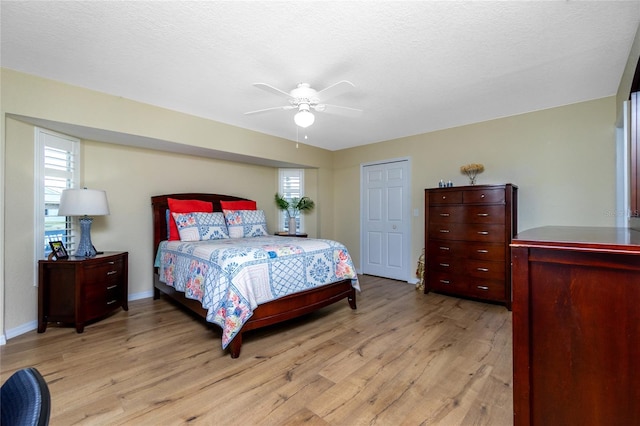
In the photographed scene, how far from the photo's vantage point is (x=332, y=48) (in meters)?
2.13

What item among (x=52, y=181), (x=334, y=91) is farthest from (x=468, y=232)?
(x=52, y=181)

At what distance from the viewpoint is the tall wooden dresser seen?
3.41 m

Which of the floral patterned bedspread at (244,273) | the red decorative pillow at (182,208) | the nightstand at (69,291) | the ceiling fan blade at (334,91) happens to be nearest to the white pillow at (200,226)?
the red decorative pillow at (182,208)

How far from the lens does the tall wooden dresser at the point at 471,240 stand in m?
3.41

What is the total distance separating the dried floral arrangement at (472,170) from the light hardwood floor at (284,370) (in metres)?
1.82

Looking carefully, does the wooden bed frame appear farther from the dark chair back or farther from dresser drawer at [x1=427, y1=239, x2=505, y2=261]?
the dark chair back

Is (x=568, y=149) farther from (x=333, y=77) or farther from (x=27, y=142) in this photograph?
(x=27, y=142)

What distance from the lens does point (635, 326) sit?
3.15 feet

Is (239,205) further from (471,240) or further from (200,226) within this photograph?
(471,240)

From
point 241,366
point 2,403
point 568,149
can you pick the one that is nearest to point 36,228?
point 241,366

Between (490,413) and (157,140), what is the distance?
3944mm

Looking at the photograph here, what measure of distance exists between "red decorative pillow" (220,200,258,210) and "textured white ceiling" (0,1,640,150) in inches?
59.9

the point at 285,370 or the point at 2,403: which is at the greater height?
the point at 2,403

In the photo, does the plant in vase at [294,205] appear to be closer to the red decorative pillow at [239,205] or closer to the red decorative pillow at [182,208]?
the red decorative pillow at [239,205]
